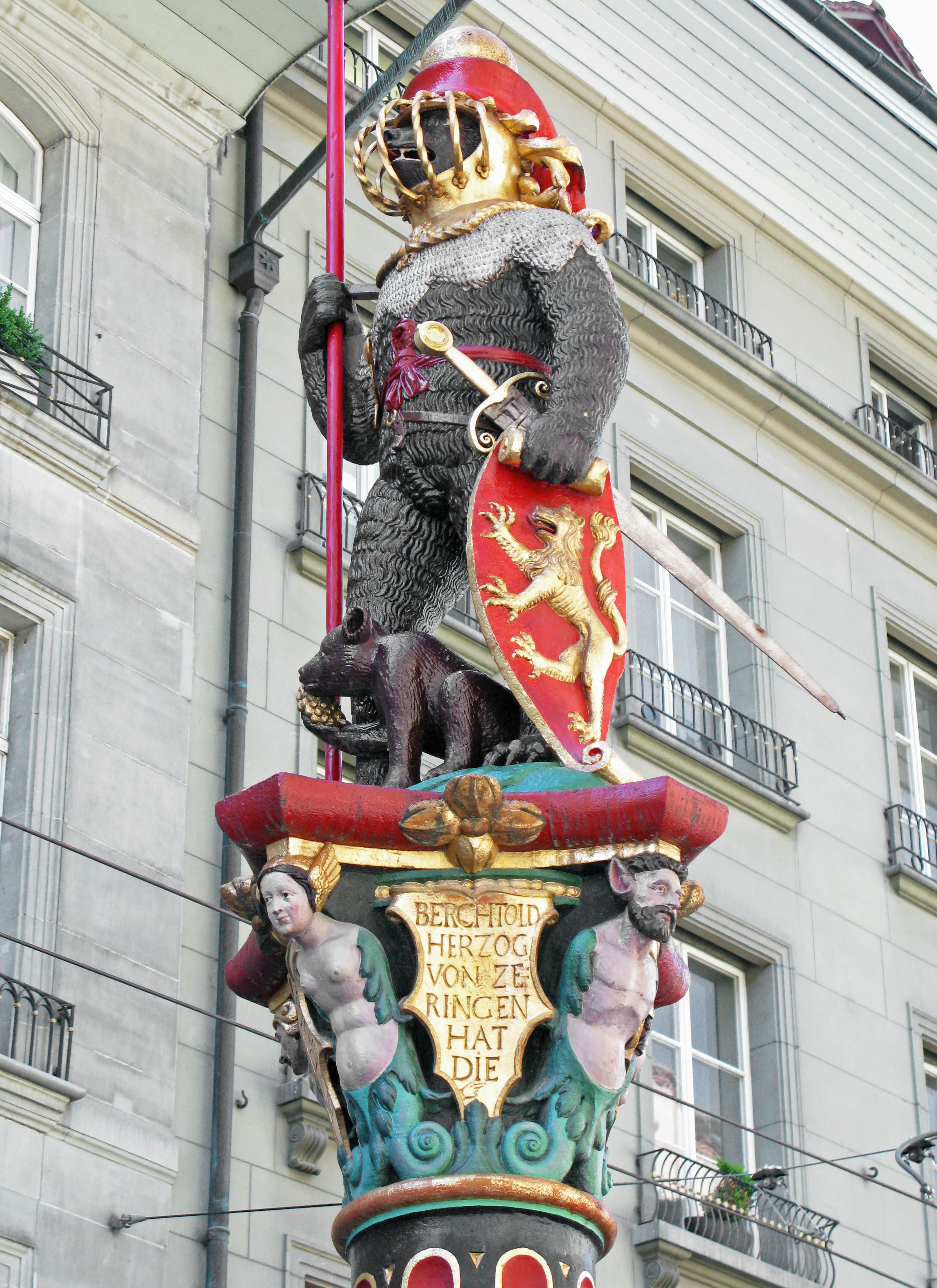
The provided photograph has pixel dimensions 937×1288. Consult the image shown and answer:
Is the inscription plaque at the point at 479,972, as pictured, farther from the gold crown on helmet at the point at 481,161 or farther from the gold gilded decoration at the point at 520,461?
the gold crown on helmet at the point at 481,161

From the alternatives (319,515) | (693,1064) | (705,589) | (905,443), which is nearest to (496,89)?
(705,589)

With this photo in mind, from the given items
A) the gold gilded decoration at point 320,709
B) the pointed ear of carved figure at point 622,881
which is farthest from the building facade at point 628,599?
the pointed ear of carved figure at point 622,881

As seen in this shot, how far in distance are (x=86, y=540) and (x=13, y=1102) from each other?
3.43 meters

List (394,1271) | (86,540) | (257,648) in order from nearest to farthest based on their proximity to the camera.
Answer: (394,1271)
(86,540)
(257,648)

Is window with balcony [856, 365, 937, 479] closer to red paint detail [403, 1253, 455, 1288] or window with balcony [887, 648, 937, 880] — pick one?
window with balcony [887, 648, 937, 880]

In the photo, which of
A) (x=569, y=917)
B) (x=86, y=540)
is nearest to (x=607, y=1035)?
(x=569, y=917)

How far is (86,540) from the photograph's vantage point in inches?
547

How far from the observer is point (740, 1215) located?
15.5m

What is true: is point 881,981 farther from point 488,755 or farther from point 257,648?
point 488,755

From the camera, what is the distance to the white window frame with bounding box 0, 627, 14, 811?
1299 centimetres

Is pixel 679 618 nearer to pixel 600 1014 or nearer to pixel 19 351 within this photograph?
pixel 19 351

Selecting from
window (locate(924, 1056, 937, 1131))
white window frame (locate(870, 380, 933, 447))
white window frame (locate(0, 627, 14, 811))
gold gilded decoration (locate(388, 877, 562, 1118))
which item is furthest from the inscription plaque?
white window frame (locate(870, 380, 933, 447))

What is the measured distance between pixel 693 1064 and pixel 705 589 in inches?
428

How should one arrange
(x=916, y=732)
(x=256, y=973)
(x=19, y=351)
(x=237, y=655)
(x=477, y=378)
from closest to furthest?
(x=256, y=973)
(x=477, y=378)
(x=19, y=351)
(x=237, y=655)
(x=916, y=732)
